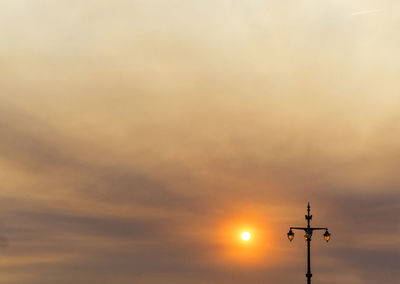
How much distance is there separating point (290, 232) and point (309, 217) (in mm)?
1660

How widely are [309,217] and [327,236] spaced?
1975 millimetres

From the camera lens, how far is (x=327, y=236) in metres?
50.2

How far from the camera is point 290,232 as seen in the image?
50062mm

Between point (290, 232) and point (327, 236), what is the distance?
249 cm

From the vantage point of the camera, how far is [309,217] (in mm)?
49531
